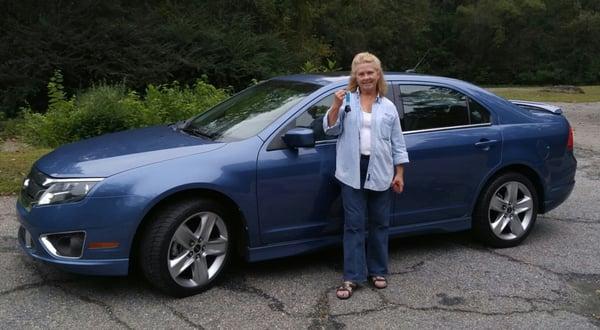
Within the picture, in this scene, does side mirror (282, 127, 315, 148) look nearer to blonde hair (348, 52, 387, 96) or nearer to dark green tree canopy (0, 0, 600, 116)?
blonde hair (348, 52, 387, 96)

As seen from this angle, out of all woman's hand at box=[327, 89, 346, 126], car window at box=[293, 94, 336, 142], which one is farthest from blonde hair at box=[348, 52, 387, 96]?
car window at box=[293, 94, 336, 142]

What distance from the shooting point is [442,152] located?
16.5 feet

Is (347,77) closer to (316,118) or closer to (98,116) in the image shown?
(316,118)

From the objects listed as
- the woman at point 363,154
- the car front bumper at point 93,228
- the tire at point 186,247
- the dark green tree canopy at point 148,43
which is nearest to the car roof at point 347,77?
the woman at point 363,154

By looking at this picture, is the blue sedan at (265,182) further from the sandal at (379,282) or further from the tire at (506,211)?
the sandal at (379,282)

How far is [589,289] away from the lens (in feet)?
15.3

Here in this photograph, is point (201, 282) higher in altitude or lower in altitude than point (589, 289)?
higher

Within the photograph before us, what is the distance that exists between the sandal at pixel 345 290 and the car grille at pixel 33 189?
6.91 ft

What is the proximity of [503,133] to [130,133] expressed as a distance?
3.14 meters

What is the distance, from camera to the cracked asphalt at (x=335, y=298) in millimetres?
3980

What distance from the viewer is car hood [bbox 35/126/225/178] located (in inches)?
162

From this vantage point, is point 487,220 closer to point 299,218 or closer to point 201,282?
point 299,218

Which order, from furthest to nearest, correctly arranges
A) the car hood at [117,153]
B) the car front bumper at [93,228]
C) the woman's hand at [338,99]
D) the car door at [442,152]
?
the car door at [442,152]
the woman's hand at [338,99]
the car hood at [117,153]
the car front bumper at [93,228]

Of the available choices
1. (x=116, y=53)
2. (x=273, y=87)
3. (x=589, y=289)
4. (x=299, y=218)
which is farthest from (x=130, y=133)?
(x=116, y=53)
